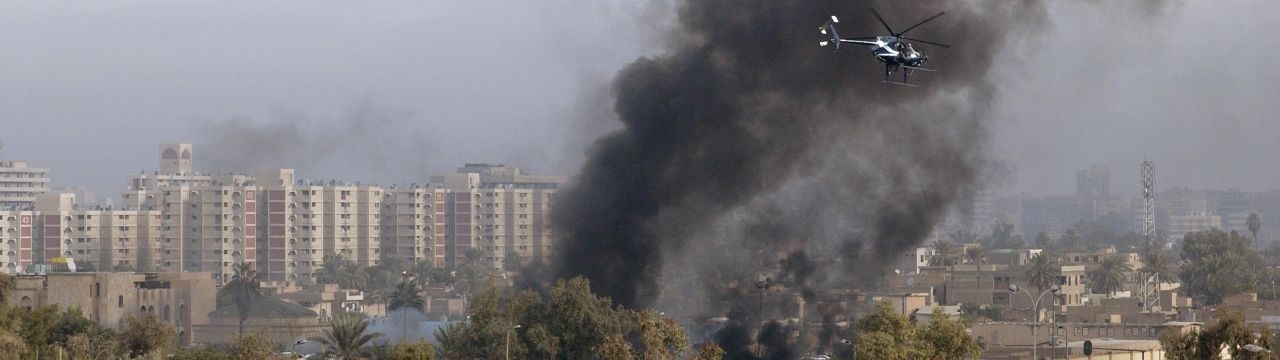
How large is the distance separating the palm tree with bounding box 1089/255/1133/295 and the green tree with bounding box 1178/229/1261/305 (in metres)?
5.18

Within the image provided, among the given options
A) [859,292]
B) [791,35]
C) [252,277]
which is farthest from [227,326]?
[791,35]

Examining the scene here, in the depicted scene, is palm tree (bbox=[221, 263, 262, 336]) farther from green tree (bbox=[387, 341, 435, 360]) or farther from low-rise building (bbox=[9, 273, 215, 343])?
green tree (bbox=[387, 341, 435, 360])

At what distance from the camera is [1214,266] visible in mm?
158875

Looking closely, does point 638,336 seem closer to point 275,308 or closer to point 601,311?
point 601,311

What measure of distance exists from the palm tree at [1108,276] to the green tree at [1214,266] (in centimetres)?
518

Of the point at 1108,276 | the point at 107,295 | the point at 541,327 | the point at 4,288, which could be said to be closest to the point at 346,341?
the point at 541,327

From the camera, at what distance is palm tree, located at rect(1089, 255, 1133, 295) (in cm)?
16312

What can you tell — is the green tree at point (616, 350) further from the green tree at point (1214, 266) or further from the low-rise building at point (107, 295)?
the green tree at point (1214, 266)

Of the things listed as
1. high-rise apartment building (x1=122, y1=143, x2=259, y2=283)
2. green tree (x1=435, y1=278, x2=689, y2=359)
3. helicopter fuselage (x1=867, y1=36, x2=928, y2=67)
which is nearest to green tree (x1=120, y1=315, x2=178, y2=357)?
green tree (x1=435, y1=278, x2=689, y2=359)

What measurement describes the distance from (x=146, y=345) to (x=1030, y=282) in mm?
80668

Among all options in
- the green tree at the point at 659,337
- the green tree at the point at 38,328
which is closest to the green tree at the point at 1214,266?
the green tree at the point at 659,337

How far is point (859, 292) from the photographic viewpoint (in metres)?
104

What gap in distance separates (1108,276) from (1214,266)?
8.79m

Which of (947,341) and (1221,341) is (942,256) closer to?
(1221,341)
